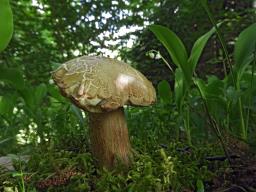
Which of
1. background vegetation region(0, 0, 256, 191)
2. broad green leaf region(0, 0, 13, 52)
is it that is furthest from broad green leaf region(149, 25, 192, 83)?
broad green leaf region(0, 0, 13, 52)

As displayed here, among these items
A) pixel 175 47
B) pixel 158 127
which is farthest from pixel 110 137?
pixel 158 127

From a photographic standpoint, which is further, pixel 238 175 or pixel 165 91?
pixel 165 91

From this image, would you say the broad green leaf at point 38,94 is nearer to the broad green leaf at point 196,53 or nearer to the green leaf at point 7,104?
the green leaf at point 7,104

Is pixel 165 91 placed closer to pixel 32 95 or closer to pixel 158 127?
pixel 158 127

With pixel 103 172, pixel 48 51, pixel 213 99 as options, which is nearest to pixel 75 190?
pixel 103 172

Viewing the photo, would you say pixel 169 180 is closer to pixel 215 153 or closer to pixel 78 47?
pixel 215 153
